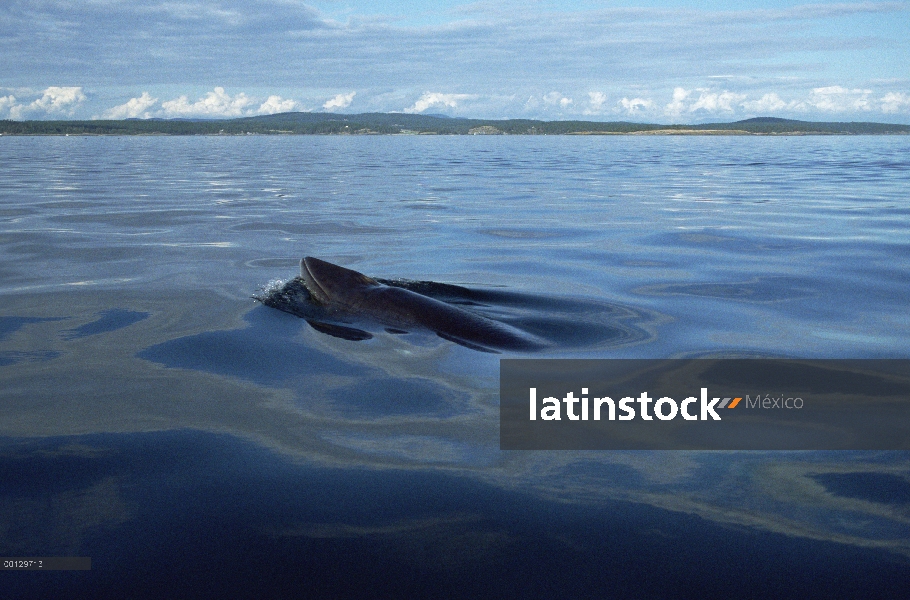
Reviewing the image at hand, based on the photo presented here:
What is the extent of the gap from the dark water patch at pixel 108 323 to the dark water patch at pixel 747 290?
5.97m

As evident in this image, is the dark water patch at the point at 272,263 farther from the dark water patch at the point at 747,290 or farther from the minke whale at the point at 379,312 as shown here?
the dark water patch at the point at 747,290

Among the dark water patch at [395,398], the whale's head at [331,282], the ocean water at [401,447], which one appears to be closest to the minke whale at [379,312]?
the whale's head at [331,282]

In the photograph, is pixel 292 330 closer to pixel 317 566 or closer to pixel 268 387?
pixel 268 387

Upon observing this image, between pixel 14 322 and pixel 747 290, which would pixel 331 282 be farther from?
pixel 747 290

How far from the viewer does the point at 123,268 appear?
1116 centimetres

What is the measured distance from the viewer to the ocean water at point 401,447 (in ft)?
11.5

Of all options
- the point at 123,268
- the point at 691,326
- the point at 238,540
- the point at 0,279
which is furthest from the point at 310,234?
the point at 238,540

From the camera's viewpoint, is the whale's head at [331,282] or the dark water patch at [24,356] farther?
the whale's head at [331,282]

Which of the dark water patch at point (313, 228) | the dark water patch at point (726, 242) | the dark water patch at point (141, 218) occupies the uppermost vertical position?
the dark water patch at point (141, 218)

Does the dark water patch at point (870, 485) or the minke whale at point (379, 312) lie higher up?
the minke whale at point (379, 312)

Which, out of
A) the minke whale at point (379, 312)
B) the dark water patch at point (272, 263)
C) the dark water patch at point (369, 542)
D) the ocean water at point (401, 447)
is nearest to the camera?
the dark water patch at point (369, 542)

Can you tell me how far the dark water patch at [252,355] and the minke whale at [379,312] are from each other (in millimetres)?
497

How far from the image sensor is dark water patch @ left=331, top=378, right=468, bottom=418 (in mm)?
5569

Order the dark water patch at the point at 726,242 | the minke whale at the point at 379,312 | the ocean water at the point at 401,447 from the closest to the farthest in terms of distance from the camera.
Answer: the ocean water at the point at 401,447 < the minke whale at the point at 379,312 < the dark water patch at the point at 726,242
